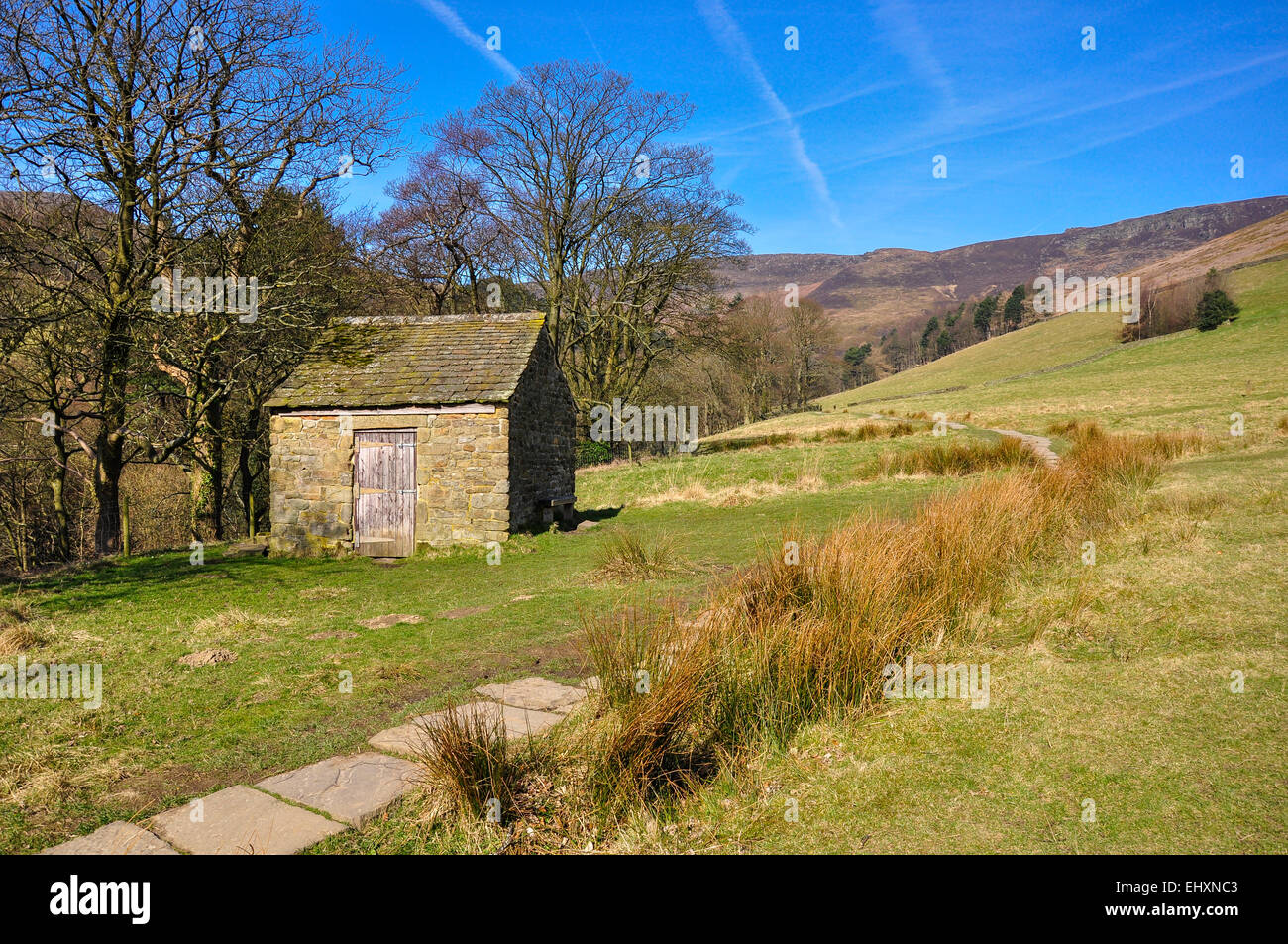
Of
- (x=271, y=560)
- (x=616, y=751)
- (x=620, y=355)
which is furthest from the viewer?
(x=620, y=355)

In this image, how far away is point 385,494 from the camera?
14.2 meters

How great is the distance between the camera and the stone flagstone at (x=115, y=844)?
327 centimetres

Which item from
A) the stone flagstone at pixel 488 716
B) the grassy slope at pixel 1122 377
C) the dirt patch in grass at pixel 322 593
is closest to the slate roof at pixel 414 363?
the dirt patch in grass at pixel 322 593

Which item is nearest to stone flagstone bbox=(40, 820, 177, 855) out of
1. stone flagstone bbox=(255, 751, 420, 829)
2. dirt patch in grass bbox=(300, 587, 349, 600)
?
stone flagstone bbox=(255, 751, 420, 829)

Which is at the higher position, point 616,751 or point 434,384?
point 434,384

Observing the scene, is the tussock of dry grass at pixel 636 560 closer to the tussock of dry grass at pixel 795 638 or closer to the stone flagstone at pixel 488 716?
the tussock of dry grass at pixel 795 638

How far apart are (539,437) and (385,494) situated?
358 cm

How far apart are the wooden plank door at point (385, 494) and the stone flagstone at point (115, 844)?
1085 cm

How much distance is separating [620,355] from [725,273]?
22.0 feet

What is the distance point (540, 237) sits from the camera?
95.6 ft

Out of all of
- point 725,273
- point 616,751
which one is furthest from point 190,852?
point 725,273
